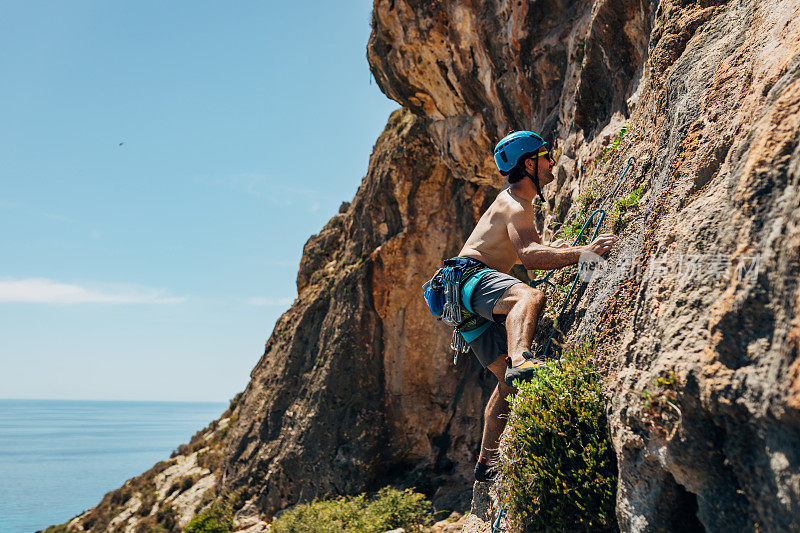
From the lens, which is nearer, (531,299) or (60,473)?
(531,299)

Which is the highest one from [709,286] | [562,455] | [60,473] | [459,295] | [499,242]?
[499,242]

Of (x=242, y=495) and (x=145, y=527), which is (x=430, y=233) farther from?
(x=145, y=527)

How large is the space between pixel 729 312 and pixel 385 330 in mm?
15155

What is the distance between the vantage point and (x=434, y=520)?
1215 cm

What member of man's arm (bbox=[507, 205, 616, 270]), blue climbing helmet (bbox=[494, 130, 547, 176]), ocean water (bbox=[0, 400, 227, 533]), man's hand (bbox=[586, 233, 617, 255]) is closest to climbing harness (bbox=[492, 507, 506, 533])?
man's arm (bbox=[507, 205, 616, 270])

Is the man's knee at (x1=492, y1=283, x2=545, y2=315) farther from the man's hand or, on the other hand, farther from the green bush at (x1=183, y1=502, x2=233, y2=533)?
the green bush at (x1=183, y1=502, x2=233, y2=533)

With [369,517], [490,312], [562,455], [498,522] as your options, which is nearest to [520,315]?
[490,312]

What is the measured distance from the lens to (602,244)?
4094 millimetres

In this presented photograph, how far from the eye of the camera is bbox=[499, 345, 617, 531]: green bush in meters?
3.38

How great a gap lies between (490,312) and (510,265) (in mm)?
620

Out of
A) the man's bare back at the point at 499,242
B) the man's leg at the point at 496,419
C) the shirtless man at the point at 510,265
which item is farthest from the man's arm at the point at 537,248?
the man's leg at the point at 496,419

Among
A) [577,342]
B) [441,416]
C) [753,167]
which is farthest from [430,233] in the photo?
[753,167]

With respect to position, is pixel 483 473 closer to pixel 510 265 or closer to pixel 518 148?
pixel 510 265

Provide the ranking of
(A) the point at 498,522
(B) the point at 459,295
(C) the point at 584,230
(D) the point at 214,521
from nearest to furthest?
1. (A) the point at 498,522
2. (B) the point at 459,295
3. (C) the point at 584,230
4. (D) the point at 214,521
